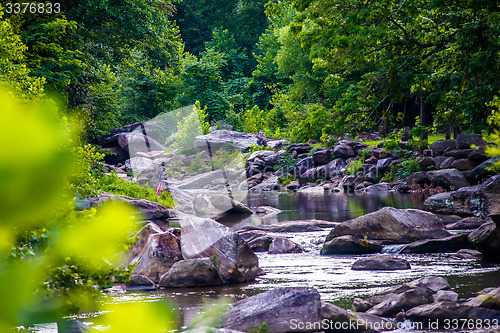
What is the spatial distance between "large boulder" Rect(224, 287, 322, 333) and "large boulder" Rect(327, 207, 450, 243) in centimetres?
607

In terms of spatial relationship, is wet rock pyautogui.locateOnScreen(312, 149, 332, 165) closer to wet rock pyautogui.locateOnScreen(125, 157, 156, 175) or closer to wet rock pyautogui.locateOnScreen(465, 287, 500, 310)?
wet rock pyautogui.locateOnScreen(125, 157, 156, 175)

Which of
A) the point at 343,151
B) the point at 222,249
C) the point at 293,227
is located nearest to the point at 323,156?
the point at 343,151

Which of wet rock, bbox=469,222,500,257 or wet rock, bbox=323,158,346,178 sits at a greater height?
wet rock, bbox=323,158,346,178

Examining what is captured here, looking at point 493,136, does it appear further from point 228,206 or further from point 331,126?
point 228,206

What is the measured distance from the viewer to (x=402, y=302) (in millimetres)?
6531

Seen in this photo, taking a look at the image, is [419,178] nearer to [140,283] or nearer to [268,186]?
[268,186]

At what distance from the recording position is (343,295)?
7.64 metres

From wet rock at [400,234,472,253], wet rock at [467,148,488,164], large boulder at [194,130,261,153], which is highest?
large boulder at [194,130,261,153]

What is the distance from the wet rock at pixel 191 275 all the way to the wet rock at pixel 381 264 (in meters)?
2.62

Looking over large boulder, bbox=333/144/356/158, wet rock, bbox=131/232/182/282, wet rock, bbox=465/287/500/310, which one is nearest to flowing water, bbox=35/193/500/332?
wet rock, bbox=131/232/182/282

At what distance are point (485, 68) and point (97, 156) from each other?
9210 mm

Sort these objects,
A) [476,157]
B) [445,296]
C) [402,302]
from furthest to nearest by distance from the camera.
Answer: [476,157], [445,296], [402,302]

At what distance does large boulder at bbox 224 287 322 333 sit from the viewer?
5.93 m

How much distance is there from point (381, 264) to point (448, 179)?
16.9 metres
